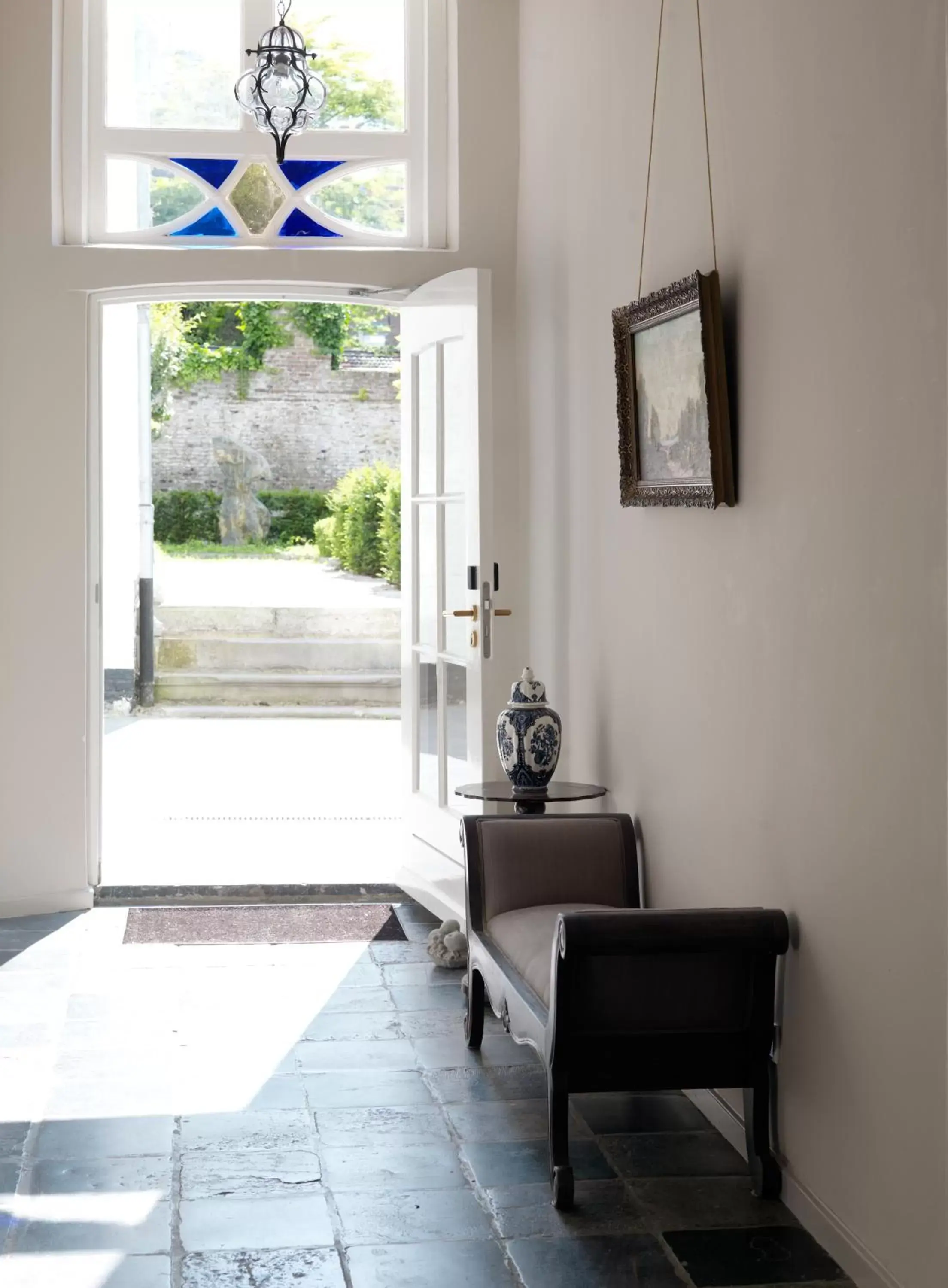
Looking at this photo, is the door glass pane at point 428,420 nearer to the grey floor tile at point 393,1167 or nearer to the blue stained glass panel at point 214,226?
the blue stained glass panel at point 214,226

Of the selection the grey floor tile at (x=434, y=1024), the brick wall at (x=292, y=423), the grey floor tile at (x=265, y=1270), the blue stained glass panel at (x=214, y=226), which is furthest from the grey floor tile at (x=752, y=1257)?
the brick wall at (x=292, y=423)

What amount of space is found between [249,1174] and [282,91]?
3.54 m

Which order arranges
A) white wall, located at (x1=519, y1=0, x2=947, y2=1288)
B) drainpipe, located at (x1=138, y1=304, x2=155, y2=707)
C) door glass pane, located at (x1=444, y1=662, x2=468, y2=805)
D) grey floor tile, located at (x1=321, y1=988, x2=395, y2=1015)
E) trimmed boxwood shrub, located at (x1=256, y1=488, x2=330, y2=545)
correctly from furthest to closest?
1. trimmed boxwood shrub, located at (x1=256, y1=488, x2=330, y2=545)
2. drainpipe, located at (x1=138, y1=304, x2=155, y2=707)
3. door glass pane, located at (x1=444, y1=662, x2=468, y2=805)
4. grey floor tile, located at (x1=321, y1=988, x2=395, y2=1015)
5. white wall, located at (x1=519, y1=0, x2=947, y2=1288)

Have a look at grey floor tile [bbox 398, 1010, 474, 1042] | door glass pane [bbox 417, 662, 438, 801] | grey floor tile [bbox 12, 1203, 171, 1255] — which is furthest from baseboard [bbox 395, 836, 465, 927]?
grey floor tile [bbox 12, 1203, 171, 1255]

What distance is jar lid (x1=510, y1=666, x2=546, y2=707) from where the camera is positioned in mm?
4742

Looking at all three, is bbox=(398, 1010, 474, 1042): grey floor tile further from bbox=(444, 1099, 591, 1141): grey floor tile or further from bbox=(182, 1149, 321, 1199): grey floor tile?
bbox=(182, 1149, 321, 1199): grey floor tile

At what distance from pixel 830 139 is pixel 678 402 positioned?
2.95 ft

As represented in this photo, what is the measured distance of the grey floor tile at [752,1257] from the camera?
280 cm

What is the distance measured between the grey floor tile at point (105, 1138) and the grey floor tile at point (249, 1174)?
4.7 inches

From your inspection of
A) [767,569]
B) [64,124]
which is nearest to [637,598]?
[767,569]

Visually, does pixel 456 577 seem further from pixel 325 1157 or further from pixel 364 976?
pixel 325 1157

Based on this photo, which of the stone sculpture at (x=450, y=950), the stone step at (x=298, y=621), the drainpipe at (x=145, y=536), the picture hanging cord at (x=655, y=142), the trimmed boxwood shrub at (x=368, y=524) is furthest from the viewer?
the trimmed boxwood shrub at (x=368, y=524)

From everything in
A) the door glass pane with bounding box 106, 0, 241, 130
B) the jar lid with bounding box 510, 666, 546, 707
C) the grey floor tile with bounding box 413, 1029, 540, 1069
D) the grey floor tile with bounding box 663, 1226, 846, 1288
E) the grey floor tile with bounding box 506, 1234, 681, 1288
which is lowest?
the grey floor tile with bounding box 506, 1234, 681, 1288

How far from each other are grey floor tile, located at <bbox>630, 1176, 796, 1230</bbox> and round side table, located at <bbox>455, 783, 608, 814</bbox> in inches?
56.7
